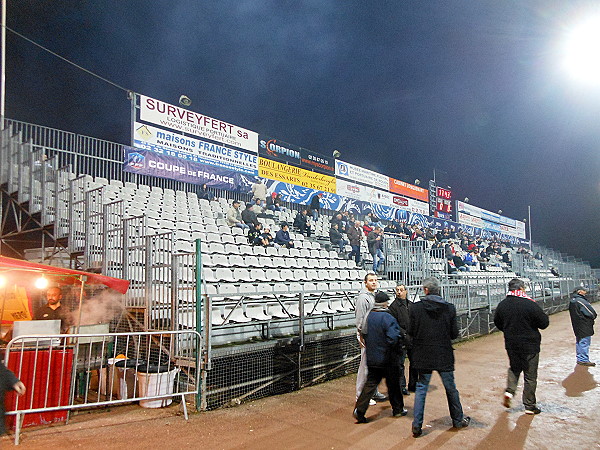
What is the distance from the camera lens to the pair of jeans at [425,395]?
4.71 metres

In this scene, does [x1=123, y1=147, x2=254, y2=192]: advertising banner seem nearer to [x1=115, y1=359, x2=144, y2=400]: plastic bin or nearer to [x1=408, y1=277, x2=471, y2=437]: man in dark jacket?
[x1=115, y1=359, x2=144, y2=400]: plastic bin

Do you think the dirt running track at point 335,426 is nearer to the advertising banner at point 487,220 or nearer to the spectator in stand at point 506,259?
the spectator in stand at point 506,259

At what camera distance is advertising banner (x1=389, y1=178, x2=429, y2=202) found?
88.6 feet

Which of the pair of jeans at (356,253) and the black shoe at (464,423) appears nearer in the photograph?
the black shoe at (464,423)

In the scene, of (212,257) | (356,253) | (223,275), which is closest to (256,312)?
(223,275)

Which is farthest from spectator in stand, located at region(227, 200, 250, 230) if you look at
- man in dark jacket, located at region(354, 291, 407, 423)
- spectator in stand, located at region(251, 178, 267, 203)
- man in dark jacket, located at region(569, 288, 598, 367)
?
man in dark jacket, located at region(569, 288, 598, 367)

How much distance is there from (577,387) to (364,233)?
34.9ft

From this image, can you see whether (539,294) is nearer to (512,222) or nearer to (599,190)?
(512,222)

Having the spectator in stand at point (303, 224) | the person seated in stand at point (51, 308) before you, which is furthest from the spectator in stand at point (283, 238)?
the person seated in stand at point (51, 308)

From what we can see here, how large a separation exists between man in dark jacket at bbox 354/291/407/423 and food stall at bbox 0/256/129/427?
343 cm

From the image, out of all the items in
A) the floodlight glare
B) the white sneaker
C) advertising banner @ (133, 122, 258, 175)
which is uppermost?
advertising banner @ (133, 122, 258, 175)

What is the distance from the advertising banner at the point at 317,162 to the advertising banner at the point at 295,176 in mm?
278

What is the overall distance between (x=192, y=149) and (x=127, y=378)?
31.4ft

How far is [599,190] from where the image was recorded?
4625 centimetres
